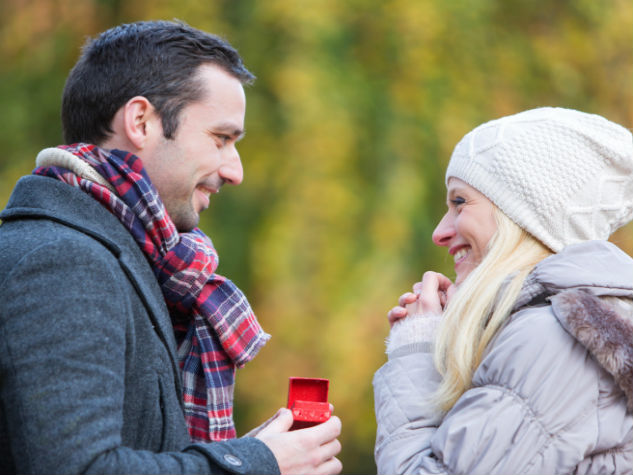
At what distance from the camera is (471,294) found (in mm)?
2115

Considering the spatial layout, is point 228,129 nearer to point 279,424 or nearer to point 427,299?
point 427,299

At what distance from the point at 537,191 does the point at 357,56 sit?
3577mm

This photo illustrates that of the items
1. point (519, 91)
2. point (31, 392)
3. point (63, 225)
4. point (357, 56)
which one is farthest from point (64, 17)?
point (31, 392)

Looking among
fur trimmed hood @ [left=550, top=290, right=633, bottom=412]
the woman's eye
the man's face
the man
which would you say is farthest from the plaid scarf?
fur trimmed hood @ [left=550, top=290, right=633, bottom=412]

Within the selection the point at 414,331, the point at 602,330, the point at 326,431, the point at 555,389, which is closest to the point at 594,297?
the point at 602,330

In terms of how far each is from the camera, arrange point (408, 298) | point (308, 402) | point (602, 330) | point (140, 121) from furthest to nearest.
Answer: point (408, 298) < point (140, 121) < point (308, 402) < point (602, 330)

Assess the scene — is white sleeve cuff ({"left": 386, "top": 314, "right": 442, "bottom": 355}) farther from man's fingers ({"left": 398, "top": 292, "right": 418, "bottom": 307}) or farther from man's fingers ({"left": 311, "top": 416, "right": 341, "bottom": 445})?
man's fingers ({"left": 311, "top": 416, "right": 341, "bottom": 445})

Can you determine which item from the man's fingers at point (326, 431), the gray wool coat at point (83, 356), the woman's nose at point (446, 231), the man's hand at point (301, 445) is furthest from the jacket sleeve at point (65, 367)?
the woman's nose at point (446, 231)

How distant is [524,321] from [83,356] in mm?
1035

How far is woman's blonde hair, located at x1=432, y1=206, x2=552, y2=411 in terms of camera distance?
6.66ft

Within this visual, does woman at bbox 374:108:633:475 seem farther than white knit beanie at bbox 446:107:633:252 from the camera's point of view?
No

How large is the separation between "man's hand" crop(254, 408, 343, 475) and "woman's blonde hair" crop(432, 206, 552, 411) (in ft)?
0.98

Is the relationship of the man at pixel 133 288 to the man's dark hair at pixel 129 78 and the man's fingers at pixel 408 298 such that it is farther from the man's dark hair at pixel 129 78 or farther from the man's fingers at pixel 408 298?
the man's fingers at pixel 408 298

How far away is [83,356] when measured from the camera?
5.34 ft
